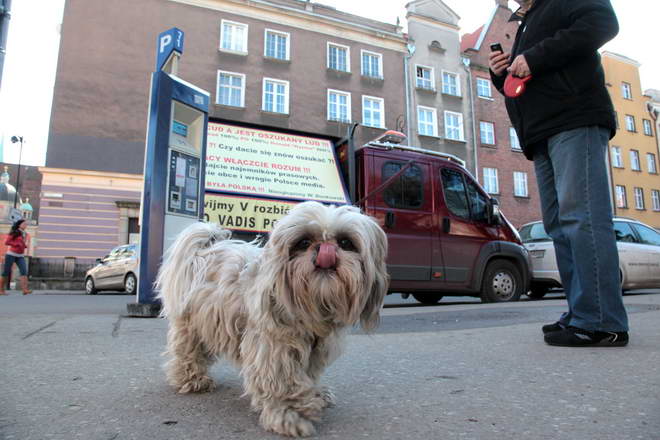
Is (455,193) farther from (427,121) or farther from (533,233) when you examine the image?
(427,121)

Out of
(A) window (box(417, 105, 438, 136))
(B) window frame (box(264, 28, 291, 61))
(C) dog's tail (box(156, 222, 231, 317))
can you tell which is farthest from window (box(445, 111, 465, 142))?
(C) dog's tail (box(156, 222, 231, 317))

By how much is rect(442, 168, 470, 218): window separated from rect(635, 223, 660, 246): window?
5313mm

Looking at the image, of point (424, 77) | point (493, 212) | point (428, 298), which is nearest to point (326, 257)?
point (493, 212)

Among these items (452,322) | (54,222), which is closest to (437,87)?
(54,222)

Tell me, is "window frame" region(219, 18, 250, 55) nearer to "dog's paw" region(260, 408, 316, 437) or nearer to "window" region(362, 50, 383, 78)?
"window" region(362, 50, 383, 78)

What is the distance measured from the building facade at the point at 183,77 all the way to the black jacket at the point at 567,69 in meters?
15.3

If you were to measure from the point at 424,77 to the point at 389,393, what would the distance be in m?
25.1

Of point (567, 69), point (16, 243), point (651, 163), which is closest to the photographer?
point (567, 69)

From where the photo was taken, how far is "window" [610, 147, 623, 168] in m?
31.5

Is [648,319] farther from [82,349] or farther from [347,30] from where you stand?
[347,30]

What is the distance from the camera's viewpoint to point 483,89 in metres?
26.2

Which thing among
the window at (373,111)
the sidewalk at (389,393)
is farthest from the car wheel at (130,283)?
the window at (373,111)

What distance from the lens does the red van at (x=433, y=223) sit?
679 centimetres

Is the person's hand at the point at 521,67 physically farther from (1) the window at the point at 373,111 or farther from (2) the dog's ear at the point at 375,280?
(1) the window at the point at 373,111
